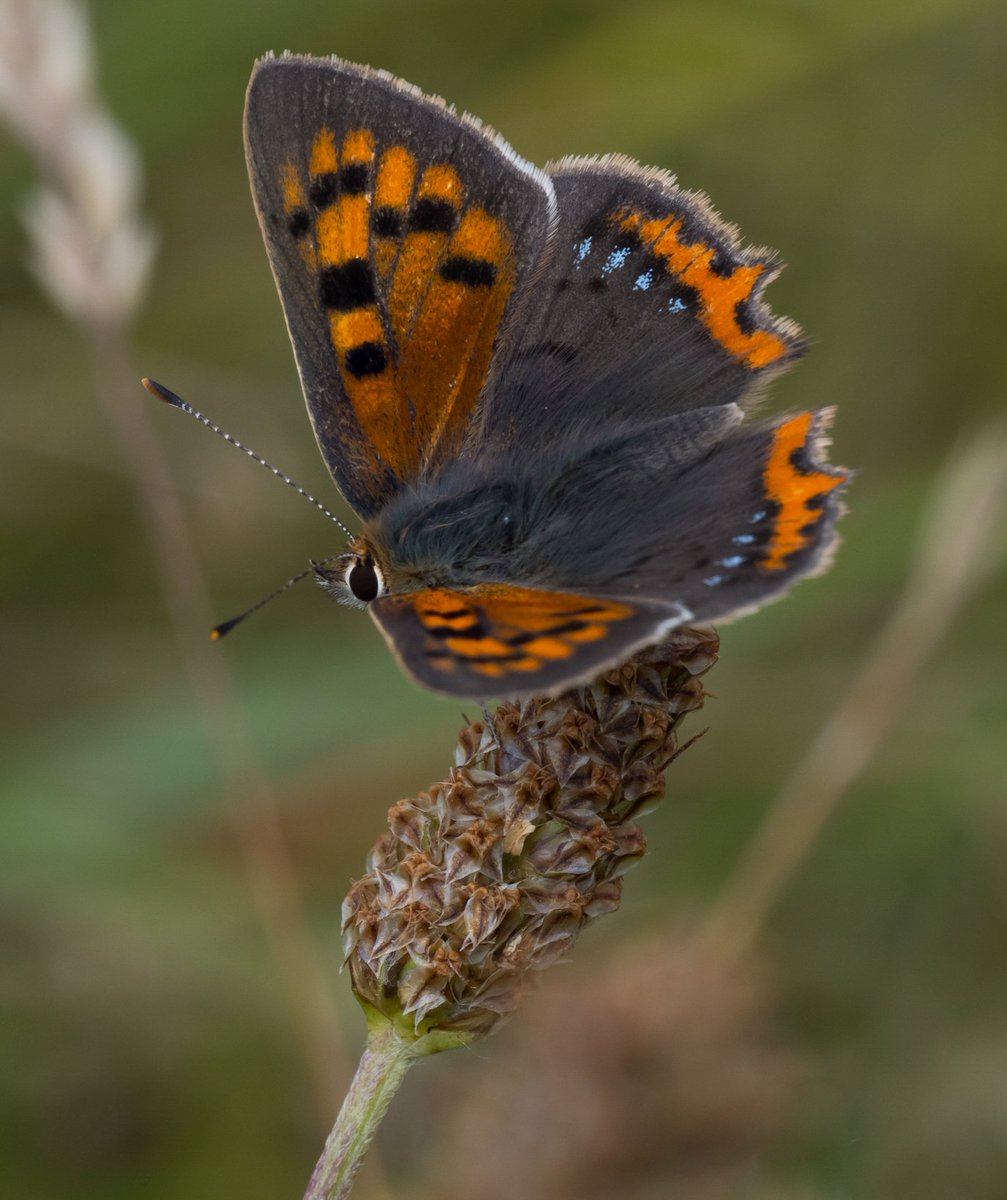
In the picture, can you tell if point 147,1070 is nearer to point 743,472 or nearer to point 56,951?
point 56,951

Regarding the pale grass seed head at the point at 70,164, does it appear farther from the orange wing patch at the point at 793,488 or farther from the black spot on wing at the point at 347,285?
the orange wing patch at the point at 793,488

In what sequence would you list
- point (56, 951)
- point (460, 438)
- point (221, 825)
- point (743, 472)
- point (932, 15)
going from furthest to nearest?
1. point (932, 15)
2. point (221, 825)
3. point (56, 951)
4. point (460, 438)
5. point (743, 472)

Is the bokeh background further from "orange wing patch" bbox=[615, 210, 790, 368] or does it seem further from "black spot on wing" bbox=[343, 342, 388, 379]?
"black spot on wing" bbox=[343, 342, 388, 379]

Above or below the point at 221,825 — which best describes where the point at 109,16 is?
above

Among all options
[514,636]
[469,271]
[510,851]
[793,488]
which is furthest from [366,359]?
[510,851]

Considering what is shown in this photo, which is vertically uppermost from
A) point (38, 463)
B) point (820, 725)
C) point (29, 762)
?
point (38, 463)

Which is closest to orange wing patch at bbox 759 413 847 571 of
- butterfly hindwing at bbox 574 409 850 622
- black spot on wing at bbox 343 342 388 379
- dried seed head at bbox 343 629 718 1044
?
butterfly hindwing at bbox 574 409 850 622

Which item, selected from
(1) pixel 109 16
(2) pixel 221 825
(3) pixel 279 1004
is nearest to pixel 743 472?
(3) pixel 279 1004

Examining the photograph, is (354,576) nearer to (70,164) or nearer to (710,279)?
(710,279)
